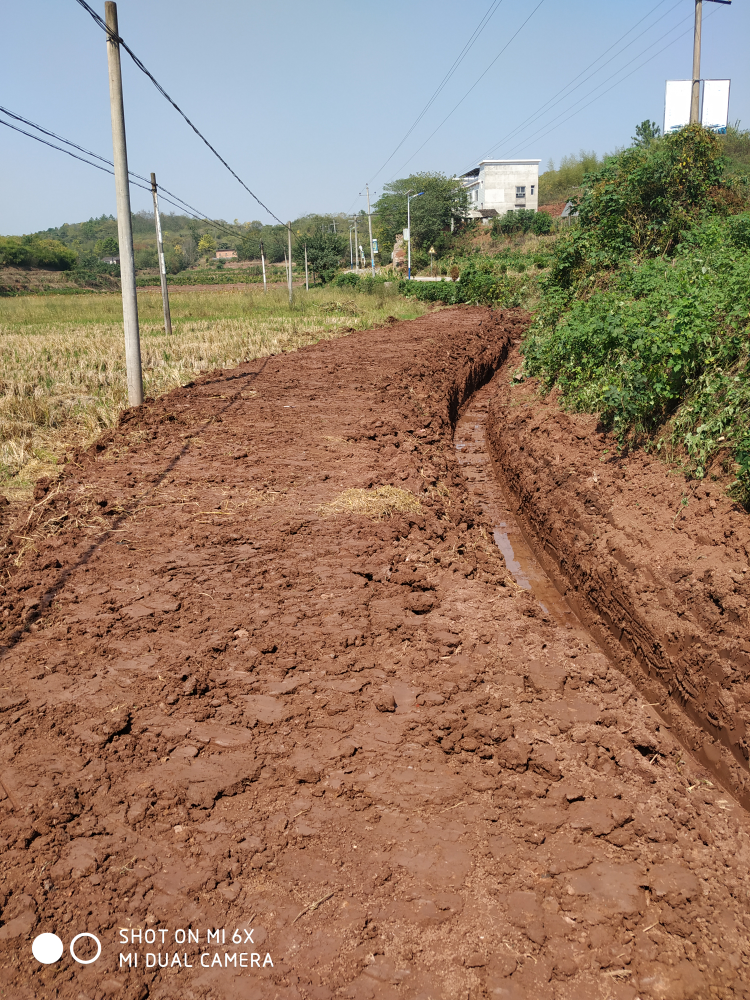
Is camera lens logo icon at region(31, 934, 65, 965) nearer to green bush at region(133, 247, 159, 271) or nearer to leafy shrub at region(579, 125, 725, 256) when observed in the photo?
leafy shrub at region(579, 125, 725, 256)

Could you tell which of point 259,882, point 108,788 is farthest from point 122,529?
point 259,882

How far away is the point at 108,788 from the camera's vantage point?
3414mm

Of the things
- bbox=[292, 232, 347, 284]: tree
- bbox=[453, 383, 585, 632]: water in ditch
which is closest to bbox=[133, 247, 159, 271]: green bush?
bbox=[292, 232, 347, 284]: tree

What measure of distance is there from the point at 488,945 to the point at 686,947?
83 cm

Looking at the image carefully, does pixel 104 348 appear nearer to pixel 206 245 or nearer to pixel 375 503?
pixel 375 503

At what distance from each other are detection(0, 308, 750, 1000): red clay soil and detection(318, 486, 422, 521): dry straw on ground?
11.9 inches

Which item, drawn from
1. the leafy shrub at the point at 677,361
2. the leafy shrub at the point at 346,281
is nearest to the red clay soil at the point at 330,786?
the leafy shrub at the point at 677,361

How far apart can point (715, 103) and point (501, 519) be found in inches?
633

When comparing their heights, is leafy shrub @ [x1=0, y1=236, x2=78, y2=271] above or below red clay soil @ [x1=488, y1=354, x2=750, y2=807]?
above

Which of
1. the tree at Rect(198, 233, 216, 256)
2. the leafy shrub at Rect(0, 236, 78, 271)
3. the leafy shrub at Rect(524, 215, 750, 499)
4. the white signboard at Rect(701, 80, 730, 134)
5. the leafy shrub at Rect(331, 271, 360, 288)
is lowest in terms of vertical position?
the leafy shrub at Rect(524, 215, 750, 499)

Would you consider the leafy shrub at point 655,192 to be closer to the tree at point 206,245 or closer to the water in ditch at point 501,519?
the water in ditch at point 501,519

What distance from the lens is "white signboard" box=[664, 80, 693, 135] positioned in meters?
18.9

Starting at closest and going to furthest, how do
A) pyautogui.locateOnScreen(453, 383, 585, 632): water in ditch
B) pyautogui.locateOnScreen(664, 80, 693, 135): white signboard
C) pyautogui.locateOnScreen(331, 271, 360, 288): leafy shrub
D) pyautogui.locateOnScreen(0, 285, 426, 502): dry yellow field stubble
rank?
1. pyautogui.locateOnScreen(453, 383, 585, 632): water in ditch
2. pyautogui.locateOnScreen(0, 285, 426, 502): dry yellow field stubble
3. pyautogui.locateOnScreen(664, 80, 693, 135): white signboard
4. pyautogui.locateOnScreen(331, 271, 360, 288): leafy shrub

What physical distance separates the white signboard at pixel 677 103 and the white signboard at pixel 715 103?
0.49m
